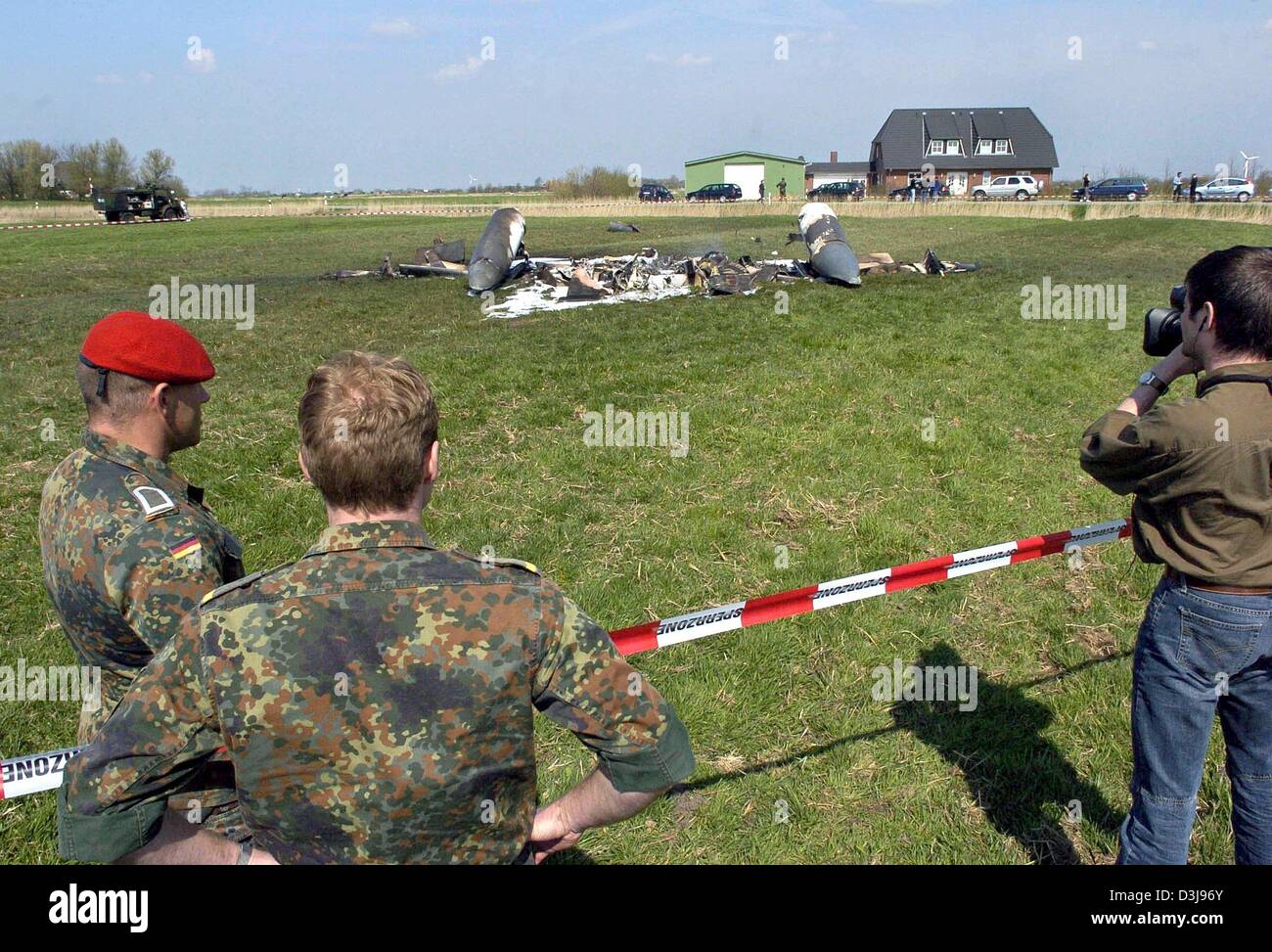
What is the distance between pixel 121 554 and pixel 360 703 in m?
1.13

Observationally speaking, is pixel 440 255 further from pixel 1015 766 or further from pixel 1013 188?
pixel 1013 188

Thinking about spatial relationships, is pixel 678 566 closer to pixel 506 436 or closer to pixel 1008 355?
pixel 506 436

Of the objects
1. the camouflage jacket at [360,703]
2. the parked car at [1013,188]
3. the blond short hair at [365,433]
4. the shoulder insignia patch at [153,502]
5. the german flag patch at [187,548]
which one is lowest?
the camouflage jacket at [360,703]

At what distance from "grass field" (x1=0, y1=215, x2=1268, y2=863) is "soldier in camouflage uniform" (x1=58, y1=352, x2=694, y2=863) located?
2.40 metres

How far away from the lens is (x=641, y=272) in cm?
1702

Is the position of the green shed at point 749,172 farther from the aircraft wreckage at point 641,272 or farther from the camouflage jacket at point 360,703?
the camouflage jacket at point 360,703

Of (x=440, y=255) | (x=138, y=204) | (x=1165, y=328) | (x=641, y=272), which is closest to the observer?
(x=1165, y=328)

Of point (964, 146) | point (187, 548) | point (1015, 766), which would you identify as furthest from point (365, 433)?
point (964, 146)

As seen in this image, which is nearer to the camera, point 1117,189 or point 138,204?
point 138,204

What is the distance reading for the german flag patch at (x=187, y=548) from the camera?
2570 millimetres

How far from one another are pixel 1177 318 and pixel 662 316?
11.0m

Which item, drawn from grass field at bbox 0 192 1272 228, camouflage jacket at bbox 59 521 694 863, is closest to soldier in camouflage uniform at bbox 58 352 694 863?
camouflage jacket at bbox 59 521 694 863

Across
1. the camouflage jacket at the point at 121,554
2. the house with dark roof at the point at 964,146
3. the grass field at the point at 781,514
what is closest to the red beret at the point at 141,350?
the camouflage jacket at the point at 121,554

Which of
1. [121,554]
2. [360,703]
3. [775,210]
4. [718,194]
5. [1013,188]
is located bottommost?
[360,703]
